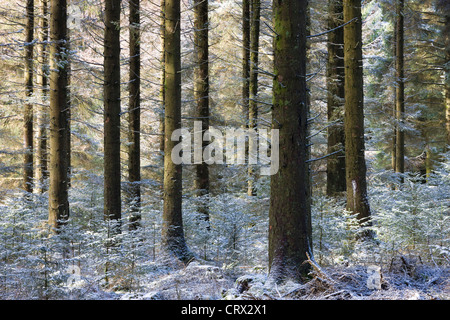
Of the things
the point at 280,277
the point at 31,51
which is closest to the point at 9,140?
the point at 31,51

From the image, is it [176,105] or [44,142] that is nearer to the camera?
[176,105]

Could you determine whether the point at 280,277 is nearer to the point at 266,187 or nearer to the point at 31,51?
the point at 266,187

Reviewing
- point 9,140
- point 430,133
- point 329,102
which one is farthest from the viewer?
point 430,133

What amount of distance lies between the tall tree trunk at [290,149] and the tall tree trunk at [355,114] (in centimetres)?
419

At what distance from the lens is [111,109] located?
7.86m

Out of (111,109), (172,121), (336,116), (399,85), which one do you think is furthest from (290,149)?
(399,85)

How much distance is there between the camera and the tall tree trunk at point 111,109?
7.81 metres

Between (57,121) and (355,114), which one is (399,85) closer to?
(355,114)

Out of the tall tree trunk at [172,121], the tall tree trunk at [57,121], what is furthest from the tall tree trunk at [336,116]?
the tall tree trunk at [57,121]

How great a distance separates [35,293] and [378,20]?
89.9ft

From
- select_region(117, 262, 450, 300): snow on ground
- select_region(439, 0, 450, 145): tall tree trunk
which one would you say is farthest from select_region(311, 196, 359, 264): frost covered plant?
select_region(439, 0, 450, 145): tall tree trunk

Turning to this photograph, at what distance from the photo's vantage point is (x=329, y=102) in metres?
11.6

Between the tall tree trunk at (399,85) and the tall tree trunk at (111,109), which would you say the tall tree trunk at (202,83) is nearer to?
the tall tree trunk at (111,109)
